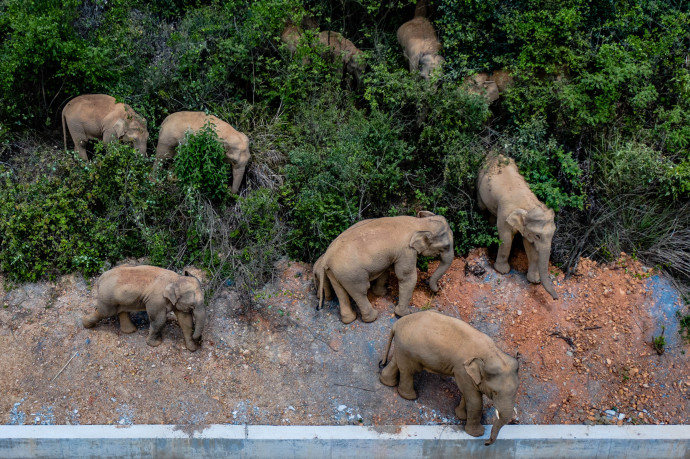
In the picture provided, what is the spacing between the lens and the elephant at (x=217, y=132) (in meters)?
9.70

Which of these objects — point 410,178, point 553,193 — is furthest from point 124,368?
point 553,193

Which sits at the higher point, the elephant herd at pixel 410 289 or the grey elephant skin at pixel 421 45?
the grey elephant skin at pixel 421 45

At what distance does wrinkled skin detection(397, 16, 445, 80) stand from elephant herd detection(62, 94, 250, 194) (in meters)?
3.16

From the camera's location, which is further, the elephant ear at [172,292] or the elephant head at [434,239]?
the elephant head at [434,239]

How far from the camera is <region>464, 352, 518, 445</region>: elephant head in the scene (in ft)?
22.2

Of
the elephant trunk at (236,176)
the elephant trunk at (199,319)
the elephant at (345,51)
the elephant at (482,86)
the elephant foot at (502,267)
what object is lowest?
the elephant foot at (502,267)

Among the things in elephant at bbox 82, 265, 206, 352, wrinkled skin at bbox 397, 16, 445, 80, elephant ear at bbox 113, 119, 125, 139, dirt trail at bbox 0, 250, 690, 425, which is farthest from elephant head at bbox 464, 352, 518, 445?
elephant ear at bbox 113, 119, 125, 139

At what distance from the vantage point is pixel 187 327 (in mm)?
8109

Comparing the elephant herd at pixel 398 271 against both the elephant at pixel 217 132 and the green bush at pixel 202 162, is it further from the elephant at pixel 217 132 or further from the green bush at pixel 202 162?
the green bush at pixel 202 162

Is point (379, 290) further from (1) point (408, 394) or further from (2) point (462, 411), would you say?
(2) point (462, 411)

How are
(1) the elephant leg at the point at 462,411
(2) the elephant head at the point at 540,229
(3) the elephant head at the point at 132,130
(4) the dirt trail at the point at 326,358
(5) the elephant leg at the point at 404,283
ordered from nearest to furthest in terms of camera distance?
(1) the elephant leg at the point at 462,411 < (4) the dirt trail at the point at 326,358 < (5) the elephant leg at the point at 404,283 < (2) the elephant head at the point at 540,229 < (3) the elephant head at the point at 132,130

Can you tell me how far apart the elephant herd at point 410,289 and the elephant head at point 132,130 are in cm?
257

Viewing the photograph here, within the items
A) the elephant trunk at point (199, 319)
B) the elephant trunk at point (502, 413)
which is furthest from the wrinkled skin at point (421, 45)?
the elephant trunk at point (502, 413)

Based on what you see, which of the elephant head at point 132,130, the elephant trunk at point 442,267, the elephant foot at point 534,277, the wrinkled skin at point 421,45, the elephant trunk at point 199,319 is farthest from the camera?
the wrinkled skin at point 421,45
